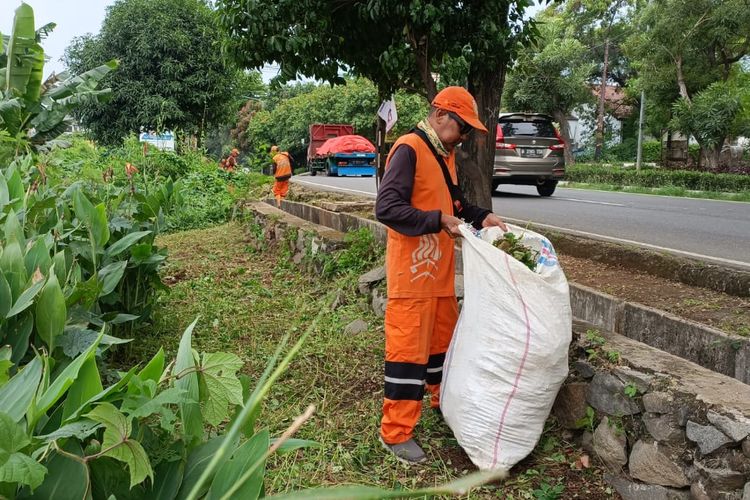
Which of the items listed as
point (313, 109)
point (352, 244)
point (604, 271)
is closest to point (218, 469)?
point (604, 271)

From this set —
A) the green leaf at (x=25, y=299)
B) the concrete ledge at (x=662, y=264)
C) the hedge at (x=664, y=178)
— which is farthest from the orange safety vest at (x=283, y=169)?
the hedge at (x=664, y=178)

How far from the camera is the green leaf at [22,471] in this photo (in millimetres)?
→ 931

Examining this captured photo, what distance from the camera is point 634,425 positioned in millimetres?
2678

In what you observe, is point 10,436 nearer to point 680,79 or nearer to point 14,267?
point 14,267

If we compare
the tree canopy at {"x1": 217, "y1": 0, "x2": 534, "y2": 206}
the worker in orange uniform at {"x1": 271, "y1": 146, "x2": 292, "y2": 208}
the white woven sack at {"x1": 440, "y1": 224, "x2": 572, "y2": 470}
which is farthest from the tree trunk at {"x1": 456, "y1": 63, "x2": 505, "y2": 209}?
the worker in orange uniform at {"x1": 271, "y1": 146, "x2": 292, "y2": 208}

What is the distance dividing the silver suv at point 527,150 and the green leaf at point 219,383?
1221 centimetres

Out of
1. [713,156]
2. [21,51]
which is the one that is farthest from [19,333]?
[713,156]

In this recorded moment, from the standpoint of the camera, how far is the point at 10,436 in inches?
38.8

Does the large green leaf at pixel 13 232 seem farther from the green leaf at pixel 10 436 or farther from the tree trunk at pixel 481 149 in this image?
the tree trunk at pixel 481 149

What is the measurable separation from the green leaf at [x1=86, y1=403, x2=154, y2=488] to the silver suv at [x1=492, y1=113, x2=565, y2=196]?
1246 cm

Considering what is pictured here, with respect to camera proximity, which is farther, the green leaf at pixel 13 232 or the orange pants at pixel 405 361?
the orange pants at pixel 405 361

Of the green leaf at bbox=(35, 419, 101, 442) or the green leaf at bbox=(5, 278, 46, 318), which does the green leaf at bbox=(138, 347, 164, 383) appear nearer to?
the green leaf at bbox=(35, 419, 101, 442)

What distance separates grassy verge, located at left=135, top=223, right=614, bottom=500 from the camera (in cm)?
288

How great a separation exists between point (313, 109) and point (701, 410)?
Result: 35737 mm
